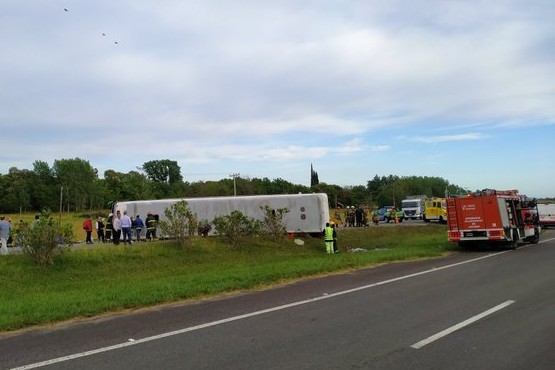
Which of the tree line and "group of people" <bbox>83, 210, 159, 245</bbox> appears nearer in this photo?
"group of people" <bbox>83, 210, 159, 245</bbox>

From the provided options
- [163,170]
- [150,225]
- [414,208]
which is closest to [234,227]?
[150,225]

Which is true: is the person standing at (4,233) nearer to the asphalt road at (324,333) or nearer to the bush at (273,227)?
the bush at (273,227)

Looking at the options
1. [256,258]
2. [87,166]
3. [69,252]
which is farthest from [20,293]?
[87,166]

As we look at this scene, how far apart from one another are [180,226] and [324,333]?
15214 mm

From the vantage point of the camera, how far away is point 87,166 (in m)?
138

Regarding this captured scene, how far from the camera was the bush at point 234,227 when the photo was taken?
23.2 meters

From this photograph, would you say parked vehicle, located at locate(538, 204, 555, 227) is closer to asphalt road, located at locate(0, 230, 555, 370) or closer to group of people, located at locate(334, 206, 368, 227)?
group of people, located at locate(334, 206, 368, 227)

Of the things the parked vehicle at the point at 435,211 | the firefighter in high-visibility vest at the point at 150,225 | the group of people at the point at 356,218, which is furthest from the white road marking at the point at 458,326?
the parked vehicle at the point at 435,211

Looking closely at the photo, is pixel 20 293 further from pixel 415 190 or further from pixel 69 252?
pixel 415 190

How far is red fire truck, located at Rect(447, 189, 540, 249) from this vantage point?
74.4 ft

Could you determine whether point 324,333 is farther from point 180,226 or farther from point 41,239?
point 180,226

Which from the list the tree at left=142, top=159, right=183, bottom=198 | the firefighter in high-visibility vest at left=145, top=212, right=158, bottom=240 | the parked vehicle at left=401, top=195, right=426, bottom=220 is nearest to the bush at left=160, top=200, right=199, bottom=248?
the firefighter in high-visibility vest at left=145, top=212, right=158, bottom=240

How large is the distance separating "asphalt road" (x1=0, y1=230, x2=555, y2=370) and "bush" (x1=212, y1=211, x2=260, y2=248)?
11.7m

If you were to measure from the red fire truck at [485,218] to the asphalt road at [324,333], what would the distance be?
1175 cm
